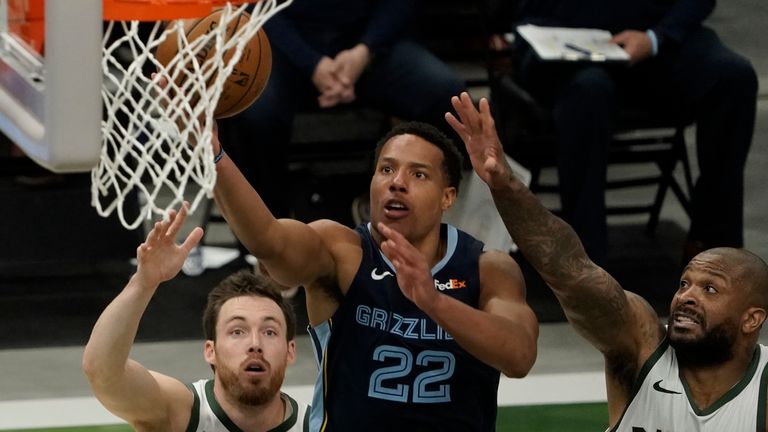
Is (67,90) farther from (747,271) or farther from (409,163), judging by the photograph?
(747,271)

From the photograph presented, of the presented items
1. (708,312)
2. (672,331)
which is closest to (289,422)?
(672,331)

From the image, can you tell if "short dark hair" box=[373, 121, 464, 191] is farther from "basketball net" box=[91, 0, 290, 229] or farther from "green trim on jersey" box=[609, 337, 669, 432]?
"green trim on jersey" box=[609, 337, 669, 432]

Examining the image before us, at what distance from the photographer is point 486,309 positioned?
161 inches

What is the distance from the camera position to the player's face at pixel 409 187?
413cm

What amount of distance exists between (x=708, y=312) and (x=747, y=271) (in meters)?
0.19

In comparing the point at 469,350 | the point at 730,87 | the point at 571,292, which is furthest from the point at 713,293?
the point at 730,87

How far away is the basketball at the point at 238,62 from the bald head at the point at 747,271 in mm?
1334

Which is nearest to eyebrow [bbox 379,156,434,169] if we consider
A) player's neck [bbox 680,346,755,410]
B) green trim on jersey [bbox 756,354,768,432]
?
player's neck [bbox 680,346,755,410]

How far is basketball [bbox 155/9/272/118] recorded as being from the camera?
154 inches

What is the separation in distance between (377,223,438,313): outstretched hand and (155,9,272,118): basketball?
63cm

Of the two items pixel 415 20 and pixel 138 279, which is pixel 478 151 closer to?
pixel 138 279

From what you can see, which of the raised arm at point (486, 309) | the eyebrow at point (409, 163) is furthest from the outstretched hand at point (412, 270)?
the eyebrow at point (409, 163)

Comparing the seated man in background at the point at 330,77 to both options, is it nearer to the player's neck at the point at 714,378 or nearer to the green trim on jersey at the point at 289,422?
the green trim on jersey at the point at 289,422

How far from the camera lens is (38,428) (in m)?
5.65
